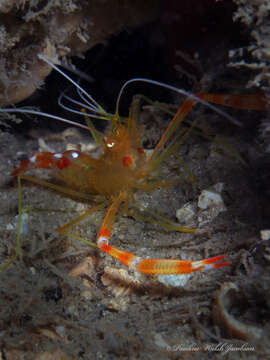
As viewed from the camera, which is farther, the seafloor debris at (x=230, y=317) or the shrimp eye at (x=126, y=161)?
the shrimp eye at (x=126, y=161)

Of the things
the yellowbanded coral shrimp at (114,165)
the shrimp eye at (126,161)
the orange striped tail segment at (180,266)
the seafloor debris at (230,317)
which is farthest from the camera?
the shrimp eye at (126,161)

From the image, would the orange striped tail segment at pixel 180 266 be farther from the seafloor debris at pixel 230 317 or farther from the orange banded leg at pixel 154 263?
the seafloor debris at pixel 230 317

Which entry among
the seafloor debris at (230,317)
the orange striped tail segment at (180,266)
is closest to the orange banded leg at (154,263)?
the orange striped tail segment at (180,266)

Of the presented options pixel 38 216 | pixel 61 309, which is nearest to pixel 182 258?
pixel 61 309

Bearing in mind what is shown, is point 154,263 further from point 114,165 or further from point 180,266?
point 114,165

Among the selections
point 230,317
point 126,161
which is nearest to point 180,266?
point 230,317

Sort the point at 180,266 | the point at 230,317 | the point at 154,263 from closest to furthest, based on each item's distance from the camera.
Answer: the point at 230,317 → the point at 180,266 → the point at 154,263

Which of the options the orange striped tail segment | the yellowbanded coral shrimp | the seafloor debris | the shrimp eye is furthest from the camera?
the shrimp eye

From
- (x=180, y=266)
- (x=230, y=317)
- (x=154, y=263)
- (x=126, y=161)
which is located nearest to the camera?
(x=230, y=317)

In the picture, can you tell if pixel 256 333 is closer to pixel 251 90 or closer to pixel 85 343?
pixel 85 343

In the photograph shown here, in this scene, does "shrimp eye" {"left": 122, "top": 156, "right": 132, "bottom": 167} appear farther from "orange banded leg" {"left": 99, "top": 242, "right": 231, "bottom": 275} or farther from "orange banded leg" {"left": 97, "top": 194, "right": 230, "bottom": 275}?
"orange banded leg" {"left": 99, "top": 242, "right": 231, "bottom": 275}

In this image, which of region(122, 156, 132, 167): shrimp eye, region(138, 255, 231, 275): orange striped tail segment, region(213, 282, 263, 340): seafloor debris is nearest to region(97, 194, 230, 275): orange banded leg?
region(138, 255, 231, 275): orange striped tail segment
